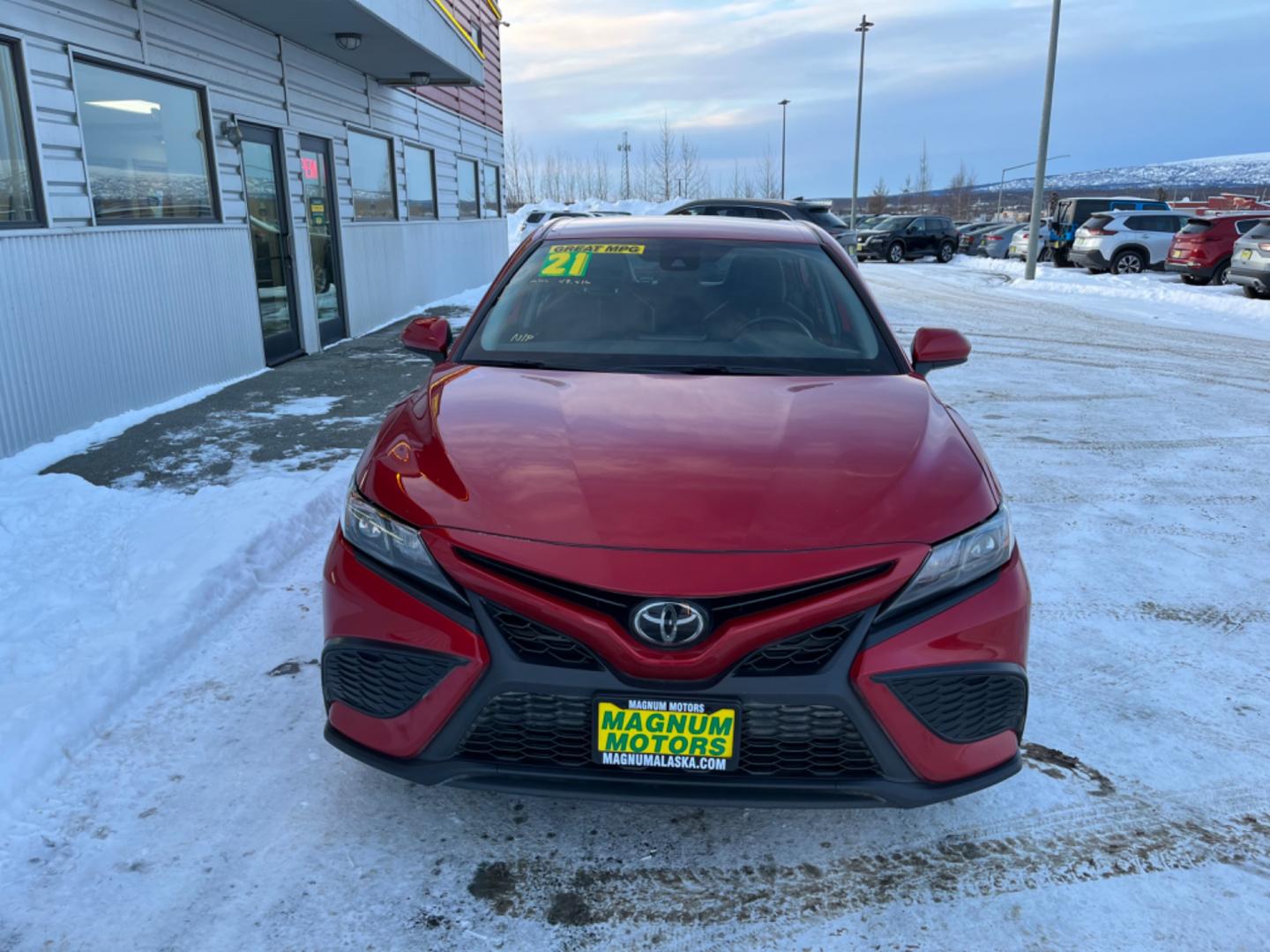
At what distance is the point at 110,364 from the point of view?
670 centimetres

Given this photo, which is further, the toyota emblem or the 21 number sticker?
the 21 number sticker

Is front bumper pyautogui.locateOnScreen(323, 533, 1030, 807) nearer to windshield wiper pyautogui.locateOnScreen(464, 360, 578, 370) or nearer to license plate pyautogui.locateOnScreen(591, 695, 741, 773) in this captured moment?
license plate pyautogui.locateOnScreen(591, 695, 741, 773)

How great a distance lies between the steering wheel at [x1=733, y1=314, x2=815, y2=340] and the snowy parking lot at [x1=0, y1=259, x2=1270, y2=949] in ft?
5.07

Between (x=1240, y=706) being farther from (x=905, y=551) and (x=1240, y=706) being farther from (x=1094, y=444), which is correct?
(x=1094, y=444)

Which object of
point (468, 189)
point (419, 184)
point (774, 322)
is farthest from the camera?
point (468, 189)

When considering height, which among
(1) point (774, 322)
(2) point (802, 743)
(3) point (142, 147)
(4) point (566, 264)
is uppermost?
(3) point (142, 147)

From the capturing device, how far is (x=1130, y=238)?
70.9 ft

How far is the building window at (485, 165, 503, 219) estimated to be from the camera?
2023 centimetres

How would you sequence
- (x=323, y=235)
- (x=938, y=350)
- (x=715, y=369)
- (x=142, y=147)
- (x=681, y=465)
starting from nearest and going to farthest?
1. (x=681, y=465)
2. (x=715, y=369)
3. (x=938, y=350)
4. (x=142, y=147)
5. (x=323, y=235)

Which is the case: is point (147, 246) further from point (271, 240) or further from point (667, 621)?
point (667, 621)

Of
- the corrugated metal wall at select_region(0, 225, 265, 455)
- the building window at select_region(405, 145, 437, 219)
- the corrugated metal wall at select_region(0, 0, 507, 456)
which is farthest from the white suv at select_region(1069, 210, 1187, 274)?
the corrugated metal wall at select_region(0, 225, 265, 455)

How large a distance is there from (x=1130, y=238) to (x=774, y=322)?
71.7ft

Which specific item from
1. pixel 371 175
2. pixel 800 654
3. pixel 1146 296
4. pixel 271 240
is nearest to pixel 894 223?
pixel 1146 296

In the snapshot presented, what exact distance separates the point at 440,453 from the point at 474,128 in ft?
58.2
